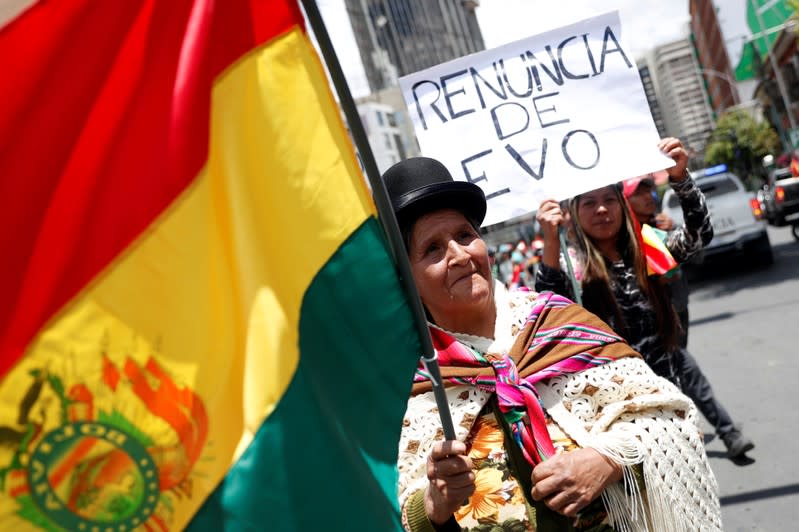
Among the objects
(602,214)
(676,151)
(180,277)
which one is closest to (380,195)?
(180,277)

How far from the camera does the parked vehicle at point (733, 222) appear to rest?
15766 millimetres

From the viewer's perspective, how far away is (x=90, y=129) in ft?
4.63

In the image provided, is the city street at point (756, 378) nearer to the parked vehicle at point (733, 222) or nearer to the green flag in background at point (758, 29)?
the parked vehicle at point (733, 222)

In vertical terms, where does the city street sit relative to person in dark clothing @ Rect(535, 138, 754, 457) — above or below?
below

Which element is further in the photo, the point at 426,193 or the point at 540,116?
the point at 540,116

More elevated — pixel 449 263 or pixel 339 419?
pixel 449 263

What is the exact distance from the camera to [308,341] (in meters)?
1.56

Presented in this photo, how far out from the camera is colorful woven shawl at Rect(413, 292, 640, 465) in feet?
7.53

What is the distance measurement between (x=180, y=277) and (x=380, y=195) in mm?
434

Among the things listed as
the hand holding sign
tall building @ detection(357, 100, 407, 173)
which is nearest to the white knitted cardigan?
the hand holding sign

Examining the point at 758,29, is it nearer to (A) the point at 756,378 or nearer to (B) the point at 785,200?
(B) the point at 785,200

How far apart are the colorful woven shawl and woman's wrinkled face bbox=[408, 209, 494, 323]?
4.8 inches

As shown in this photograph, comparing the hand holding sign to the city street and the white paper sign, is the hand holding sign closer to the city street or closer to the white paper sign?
the white paper sign

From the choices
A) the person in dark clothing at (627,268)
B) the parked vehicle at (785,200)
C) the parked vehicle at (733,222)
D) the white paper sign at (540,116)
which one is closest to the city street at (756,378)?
the parked vehicle at (733,222)
